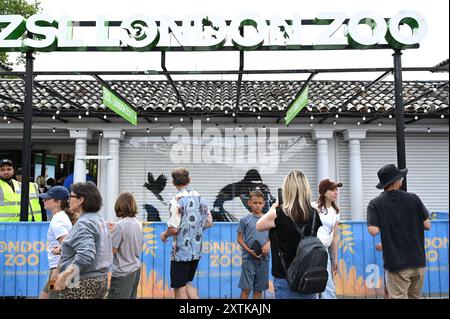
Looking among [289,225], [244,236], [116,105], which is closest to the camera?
[289,225]

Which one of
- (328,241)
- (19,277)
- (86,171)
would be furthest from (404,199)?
(86,171)

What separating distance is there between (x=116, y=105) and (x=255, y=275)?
13.2ft

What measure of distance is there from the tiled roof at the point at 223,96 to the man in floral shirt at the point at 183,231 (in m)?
5.13

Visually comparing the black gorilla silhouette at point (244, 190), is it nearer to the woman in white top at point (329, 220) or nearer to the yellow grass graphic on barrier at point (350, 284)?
the yellow grass graphic on barrier at point (350, 284)

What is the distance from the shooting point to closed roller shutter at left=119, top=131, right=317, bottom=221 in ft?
35.1

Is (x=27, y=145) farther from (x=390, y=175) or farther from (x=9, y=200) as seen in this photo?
(x=390, y=175)

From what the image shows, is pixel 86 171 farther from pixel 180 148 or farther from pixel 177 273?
pixel 177 273

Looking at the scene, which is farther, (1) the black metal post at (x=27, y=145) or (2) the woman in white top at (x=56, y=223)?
(1) the black metal post at (x=27, y=145)

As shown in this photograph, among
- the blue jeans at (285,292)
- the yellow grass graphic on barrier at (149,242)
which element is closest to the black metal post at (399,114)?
the blue jeans at (285,292)

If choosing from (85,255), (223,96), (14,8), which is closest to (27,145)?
(85,255)

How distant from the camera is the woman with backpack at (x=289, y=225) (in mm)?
3227

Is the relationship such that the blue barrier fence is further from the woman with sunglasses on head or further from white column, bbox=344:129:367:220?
white column, bbox=344:129:367:220

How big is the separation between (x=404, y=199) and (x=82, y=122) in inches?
348

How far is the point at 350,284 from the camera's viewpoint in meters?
5.81
